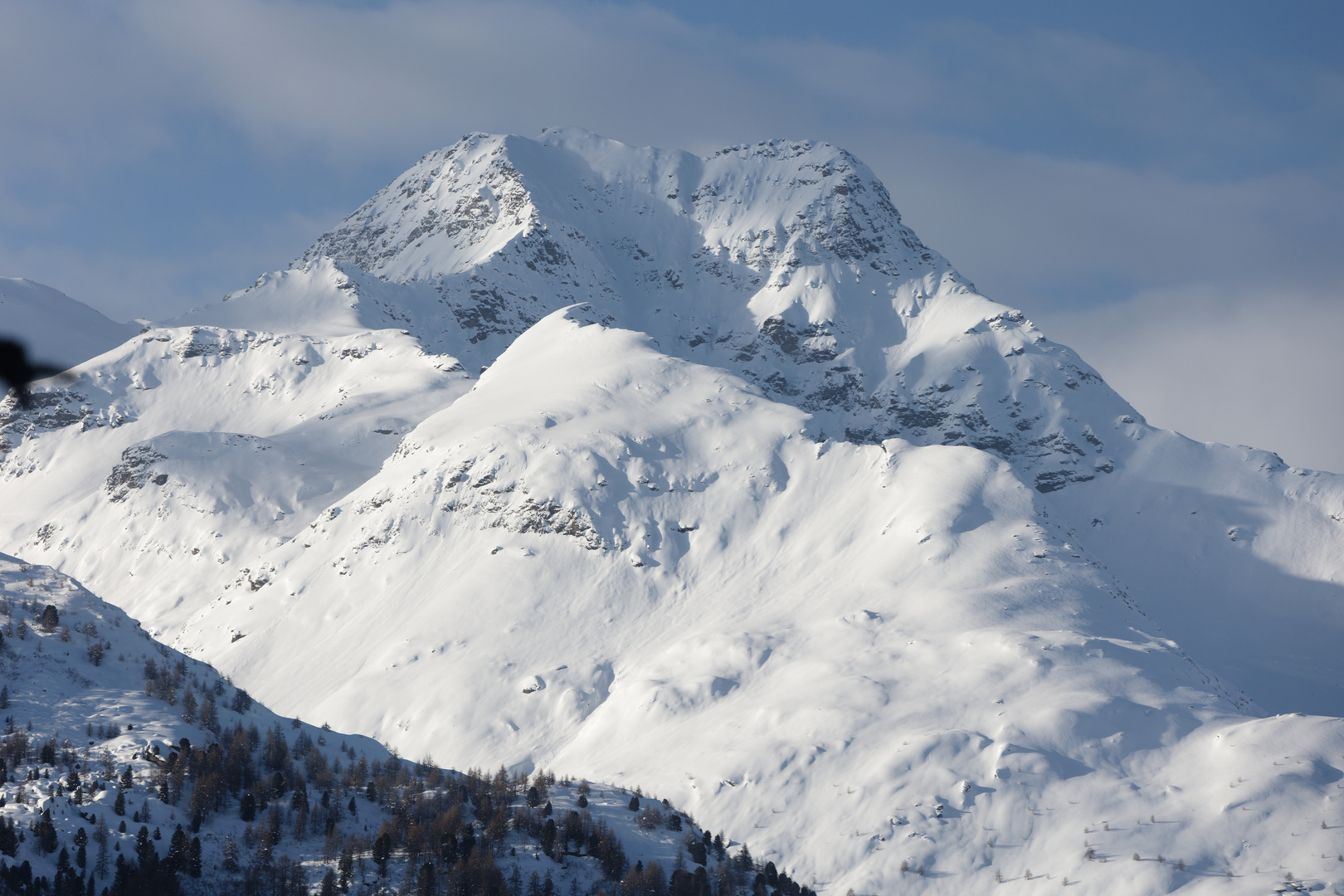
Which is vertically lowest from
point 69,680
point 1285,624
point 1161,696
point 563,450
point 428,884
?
point 428,884

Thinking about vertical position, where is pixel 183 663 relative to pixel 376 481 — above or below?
below

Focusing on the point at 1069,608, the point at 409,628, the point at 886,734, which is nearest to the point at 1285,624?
the point at 1069,608

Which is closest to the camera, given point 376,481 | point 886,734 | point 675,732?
point 886,734

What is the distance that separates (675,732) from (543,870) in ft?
114

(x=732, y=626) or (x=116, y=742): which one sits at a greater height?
(x=732, y=626)

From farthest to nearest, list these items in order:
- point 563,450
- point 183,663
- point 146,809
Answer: point 563,450, point 183,663, point 146,809

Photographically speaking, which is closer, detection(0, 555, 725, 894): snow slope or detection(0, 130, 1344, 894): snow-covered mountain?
detection(0, 555, 725, 894): snow slope

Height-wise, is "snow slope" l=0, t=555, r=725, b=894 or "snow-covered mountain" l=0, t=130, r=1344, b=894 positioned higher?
"snow-covered mountain" l=0, t=130, r=1344, b=894

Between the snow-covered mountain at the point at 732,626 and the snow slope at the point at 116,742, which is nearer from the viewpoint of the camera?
the snow slope at the point at 116,742

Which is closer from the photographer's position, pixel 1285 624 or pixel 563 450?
pixel 563 450

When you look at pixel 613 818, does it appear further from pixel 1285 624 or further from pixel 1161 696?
pixel 1285 624

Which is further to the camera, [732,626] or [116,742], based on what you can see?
[732,626]

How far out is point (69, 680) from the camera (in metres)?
84.1

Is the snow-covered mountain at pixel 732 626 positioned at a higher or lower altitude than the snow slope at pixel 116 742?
higher
